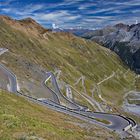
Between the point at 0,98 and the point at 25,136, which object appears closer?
the point at 25,136

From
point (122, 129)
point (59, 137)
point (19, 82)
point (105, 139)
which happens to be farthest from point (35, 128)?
point (19, 82)

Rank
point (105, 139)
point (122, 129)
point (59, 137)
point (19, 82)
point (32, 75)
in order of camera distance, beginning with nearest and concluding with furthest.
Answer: point (59, 137), point (105, 139), point (122, 129), point (19, 82), point (32, 75)

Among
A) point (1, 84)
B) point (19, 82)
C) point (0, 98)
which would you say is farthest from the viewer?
point (19, 82)

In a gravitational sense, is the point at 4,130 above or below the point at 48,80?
above

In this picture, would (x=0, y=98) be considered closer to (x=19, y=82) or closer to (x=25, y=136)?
(x=25, y=136)

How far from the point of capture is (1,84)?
128500mm

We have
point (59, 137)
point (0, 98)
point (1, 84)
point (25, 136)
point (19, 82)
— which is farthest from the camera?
point (19, 82)

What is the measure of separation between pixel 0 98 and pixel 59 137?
27.6 m

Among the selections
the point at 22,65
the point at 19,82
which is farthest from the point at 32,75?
the point at 19,82

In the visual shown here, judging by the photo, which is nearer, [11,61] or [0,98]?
[0,98]

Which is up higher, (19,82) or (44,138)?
(44,138)

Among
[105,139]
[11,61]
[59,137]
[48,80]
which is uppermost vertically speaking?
[59,137]

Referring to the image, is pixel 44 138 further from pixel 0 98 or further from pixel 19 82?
pixel 19 82

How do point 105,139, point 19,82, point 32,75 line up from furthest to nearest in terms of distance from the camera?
point 32,75, point 19,82, point 105,139
